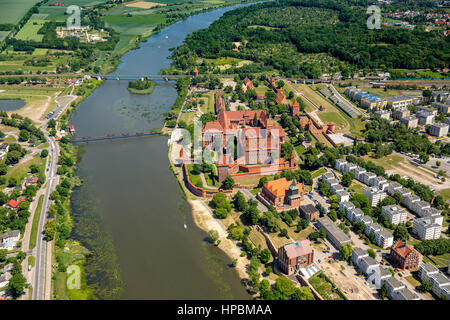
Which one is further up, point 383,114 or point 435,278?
point 383,114

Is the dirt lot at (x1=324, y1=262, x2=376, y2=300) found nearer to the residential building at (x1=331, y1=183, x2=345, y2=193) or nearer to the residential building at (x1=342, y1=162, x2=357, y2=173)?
the residential building at (x1=331, y1=183, x2=345, y2=193)

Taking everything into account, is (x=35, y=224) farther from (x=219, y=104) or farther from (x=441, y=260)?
(x=441, y=260)

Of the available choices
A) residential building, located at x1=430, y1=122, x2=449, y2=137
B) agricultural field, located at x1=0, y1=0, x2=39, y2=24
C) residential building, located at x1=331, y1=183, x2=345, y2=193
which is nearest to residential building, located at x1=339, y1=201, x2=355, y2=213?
residential building, located at x1=331, y1=183, x2=345, y2=193

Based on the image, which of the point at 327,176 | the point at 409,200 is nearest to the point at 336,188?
the point at 327,176

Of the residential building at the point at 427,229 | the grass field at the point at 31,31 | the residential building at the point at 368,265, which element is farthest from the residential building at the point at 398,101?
the grass field at the point at 31,31

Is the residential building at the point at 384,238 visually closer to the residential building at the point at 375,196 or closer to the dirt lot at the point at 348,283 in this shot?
the dirt lot at the point at 348,283

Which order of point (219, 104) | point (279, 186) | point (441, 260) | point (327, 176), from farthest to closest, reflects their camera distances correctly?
point (219, 104), point (327, 176), point (279, 186), point (441, 260)

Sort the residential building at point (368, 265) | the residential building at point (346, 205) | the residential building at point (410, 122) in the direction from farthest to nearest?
the residential building at point (410, 122), the residential building at point (346, 205), the residential building at point (368, 265)

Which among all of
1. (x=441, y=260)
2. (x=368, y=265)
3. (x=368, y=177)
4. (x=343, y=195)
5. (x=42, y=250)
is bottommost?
(x=441, y=260)
